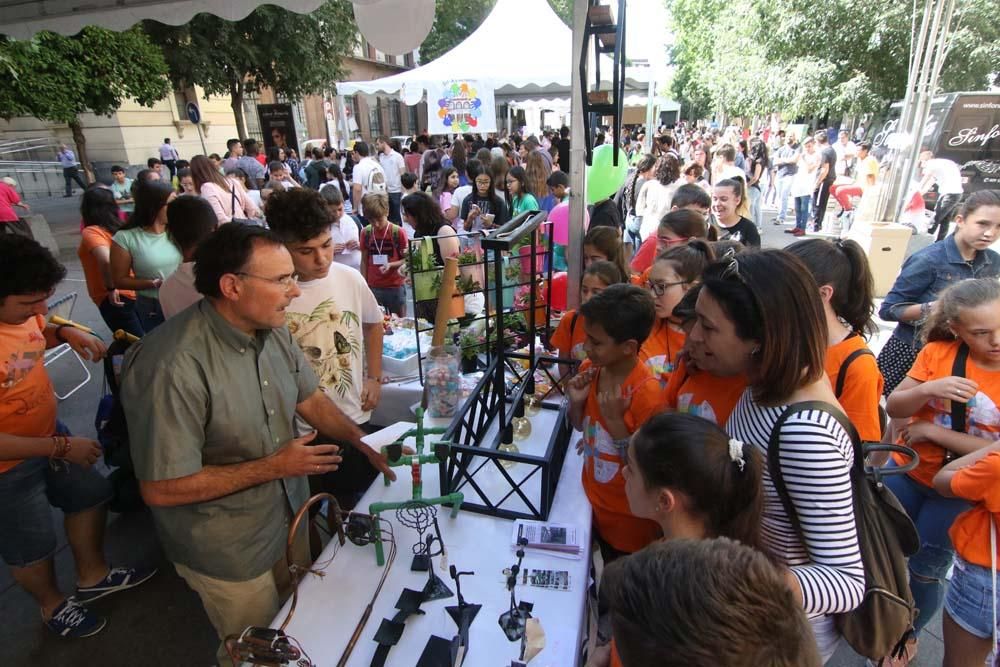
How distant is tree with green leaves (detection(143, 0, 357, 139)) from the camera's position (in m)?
12.2

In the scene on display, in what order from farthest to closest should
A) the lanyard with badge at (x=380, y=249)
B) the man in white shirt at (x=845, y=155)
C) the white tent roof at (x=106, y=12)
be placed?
the man in white shirt at (x=845, y=155)
the lanyard with badge at (x=380, y=249)
the white tent roof at (x=106, y=12)

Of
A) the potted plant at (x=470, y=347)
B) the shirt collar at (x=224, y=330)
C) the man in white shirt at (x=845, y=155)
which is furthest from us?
the man in white shirt at (x=845, y=155)

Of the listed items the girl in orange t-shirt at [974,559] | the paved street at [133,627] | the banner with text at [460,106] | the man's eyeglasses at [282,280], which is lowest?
the paved street at [133,627]

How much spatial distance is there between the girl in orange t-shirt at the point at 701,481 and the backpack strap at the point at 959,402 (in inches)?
47.8

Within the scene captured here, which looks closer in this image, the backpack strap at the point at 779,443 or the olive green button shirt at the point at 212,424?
the backpack strap at the point at 779,443

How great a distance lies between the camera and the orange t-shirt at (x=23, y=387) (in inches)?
75.6

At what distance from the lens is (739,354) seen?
4.19 ft

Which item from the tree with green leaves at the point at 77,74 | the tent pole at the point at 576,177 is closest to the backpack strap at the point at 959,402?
the tent pole at the point at 576,177

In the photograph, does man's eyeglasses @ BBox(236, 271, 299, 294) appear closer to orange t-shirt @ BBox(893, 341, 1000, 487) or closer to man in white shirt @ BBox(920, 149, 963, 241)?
orange t-shirt @ BBox(893, 341, 1000, 487)

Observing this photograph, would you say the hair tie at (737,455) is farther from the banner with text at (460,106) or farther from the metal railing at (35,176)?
the metal railing at (35,176)

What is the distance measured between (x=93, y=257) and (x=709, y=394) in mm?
4409

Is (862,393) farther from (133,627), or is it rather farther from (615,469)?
(133,627)

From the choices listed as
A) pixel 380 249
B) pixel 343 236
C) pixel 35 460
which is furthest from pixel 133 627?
pixel 343 236

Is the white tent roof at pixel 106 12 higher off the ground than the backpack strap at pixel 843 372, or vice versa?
the white tent roof at pixel 106 12
